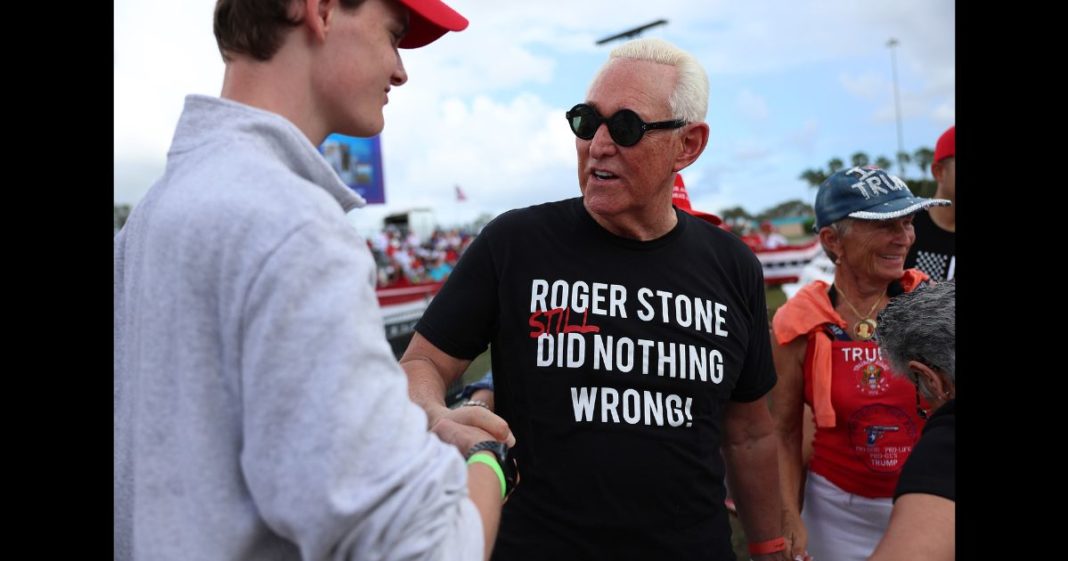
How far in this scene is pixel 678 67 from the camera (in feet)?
8.40

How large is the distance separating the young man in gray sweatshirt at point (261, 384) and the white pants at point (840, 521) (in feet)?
7.42

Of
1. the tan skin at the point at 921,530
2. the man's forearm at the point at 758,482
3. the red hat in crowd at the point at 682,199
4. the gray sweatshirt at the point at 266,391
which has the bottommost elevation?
the man's forearm at the point at 758,482

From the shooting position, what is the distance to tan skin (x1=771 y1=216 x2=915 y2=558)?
306 cm

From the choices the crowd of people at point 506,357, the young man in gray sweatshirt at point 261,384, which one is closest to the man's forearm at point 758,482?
the crowd of people at point 506,357

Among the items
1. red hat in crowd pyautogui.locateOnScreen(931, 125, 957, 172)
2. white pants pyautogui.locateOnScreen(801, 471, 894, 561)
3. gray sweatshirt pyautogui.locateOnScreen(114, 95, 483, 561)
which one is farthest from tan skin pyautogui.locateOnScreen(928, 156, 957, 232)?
gray sweatshirt pyautogui.locateOnScreen(114, 95, 483, 561)

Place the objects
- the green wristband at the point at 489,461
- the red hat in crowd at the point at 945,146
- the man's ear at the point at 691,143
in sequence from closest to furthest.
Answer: the green wristband at the point at 489,461
the man's ear at the point at 691,143
the red hat in crowd at the point at 945,146

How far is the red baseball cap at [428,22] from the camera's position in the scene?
1397mm

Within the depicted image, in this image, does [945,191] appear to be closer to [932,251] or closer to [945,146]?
[945,146]

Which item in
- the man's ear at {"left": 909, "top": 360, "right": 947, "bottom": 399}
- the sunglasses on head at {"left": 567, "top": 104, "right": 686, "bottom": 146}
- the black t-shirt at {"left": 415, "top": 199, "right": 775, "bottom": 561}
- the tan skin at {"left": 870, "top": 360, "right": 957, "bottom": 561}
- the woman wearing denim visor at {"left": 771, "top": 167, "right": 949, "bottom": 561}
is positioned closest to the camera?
the tan skin at {"left": 870, "top": 360, "right": 957, "bottom": 561}

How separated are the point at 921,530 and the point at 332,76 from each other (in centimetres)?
147

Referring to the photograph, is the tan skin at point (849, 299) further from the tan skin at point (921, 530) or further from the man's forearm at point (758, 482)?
the tan skin at point (921, 530)

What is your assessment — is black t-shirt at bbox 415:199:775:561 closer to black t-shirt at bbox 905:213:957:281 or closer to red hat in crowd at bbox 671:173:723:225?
red hat in crowd at bbox 671:173:723:225

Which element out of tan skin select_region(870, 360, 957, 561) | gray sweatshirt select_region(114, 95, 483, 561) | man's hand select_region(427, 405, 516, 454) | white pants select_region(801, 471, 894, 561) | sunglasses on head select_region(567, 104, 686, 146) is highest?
sunglasses on head select_region(567, 104, 686, 146)

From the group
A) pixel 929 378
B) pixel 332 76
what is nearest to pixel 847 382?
pixel 929 378
